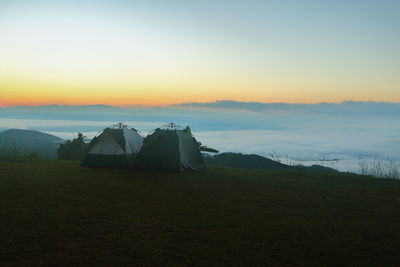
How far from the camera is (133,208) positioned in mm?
8875

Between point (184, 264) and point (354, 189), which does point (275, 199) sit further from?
point (184, 264)

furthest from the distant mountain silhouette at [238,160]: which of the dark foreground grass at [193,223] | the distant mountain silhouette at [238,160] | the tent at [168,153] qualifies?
the dark foreground grass at [193,223]

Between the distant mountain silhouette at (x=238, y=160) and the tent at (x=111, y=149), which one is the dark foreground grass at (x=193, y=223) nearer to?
the tent at (x=111, y=149)

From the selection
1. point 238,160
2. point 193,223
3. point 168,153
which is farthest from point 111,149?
point 238,160

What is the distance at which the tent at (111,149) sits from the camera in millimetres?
17891

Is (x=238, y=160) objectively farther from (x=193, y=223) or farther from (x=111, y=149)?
(x=193, y=223)

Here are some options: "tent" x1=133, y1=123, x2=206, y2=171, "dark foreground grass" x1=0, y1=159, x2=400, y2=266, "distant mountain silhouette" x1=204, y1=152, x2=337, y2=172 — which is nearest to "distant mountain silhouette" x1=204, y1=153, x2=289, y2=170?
Answer: "distant mountain silhouette" x1=204, y1=152, x2=337, y2=172

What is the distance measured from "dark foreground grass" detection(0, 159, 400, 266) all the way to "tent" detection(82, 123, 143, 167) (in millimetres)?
4645

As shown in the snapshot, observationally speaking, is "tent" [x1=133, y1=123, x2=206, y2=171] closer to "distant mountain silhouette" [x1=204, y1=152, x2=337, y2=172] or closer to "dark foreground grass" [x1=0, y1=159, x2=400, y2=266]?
"dark foreground grass" [x1=0, y1=159, x2=400, y2=266]

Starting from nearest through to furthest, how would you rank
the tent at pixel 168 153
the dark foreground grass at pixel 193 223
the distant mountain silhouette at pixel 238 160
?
1. the dark foreground grass at pixel 193 223
2. the tent at pixel 168 153
3. the distant mountain silhouette at pixel 238 160

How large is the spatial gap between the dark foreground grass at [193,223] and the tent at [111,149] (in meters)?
4.65

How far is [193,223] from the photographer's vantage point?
24.9ft

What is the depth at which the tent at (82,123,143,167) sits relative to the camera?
704 inches

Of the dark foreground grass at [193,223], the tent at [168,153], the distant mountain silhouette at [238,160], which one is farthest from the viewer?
the distant mountain silhouette at [238,160]
